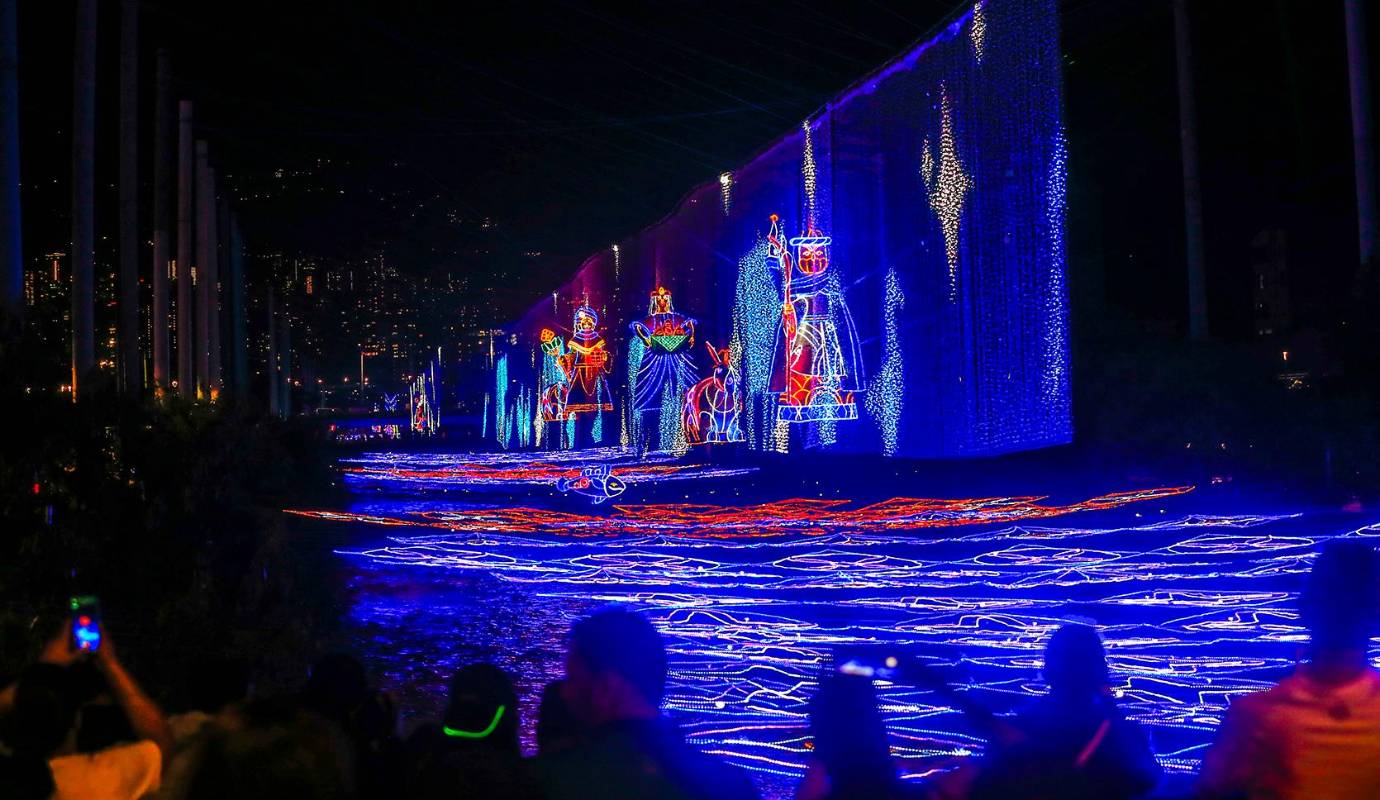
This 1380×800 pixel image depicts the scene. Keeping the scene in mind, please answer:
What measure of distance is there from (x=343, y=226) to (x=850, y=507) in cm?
2555

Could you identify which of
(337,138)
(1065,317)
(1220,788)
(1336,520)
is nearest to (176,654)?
(1220,788)

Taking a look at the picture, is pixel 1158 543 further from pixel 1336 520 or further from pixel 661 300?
pixel 661 300

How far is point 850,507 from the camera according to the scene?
2509cm

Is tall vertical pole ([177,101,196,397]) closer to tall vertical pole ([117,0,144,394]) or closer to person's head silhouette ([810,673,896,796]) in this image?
tall vertical pole ([117,0,144,394])

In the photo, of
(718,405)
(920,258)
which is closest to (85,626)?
(920,258)

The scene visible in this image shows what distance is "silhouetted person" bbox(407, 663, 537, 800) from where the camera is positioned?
3.33 meters

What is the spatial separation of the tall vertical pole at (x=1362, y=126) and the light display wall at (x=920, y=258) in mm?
5588

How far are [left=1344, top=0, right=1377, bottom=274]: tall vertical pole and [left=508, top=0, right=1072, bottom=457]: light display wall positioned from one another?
5.59 metres

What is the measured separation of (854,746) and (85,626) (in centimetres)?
265

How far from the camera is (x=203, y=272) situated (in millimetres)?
32688

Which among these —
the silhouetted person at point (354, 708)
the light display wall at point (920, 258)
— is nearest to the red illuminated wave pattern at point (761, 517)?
the light display wall at point (920, 258)

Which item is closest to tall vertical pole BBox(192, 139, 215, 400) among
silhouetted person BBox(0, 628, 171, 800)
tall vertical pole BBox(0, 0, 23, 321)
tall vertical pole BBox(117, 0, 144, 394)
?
tall vertical pole BBox(117, 0, 144, 394)

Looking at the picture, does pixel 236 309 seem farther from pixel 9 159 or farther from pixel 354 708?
pixel 354 708

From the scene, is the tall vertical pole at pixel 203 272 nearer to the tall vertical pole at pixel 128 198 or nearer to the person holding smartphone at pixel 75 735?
the tall vertical pole at pixel 128 198
